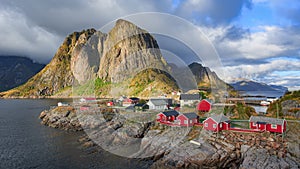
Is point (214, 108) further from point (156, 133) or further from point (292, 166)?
point (292, 166)

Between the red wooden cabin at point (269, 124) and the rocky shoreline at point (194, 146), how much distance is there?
1.09 m

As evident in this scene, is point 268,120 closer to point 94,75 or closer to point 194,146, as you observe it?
point 194,146

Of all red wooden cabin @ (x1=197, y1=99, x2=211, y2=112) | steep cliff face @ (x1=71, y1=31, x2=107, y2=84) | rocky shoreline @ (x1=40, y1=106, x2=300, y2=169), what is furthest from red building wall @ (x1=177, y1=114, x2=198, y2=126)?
steep cliff face @ (x1=71, y1=31, x2=107, y2=84)

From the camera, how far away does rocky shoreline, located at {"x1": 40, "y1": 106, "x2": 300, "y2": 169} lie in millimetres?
19656

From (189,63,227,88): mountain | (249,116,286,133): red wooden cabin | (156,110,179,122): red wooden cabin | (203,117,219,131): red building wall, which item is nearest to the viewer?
(189,63,227,88): mountain

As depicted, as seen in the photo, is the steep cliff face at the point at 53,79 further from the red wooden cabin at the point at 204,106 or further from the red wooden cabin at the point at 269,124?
the red wooden cabin at the point at 269,124

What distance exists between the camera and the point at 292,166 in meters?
17.9

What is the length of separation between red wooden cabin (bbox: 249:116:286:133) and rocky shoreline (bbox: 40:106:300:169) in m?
1.09

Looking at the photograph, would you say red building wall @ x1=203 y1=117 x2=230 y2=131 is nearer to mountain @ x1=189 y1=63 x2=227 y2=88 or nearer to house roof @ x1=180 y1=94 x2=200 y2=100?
mountain @ x1=189 y1=63 x2=227 y2=88

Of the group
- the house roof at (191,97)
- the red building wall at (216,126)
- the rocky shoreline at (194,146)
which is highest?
the house roof at (191,97)

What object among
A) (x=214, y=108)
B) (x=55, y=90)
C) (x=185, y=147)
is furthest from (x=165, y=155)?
(x=55, y=90)

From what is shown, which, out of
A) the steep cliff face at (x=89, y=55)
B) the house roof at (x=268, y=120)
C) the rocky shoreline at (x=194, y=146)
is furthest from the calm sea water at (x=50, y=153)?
the house roof at (x=268, y=120)

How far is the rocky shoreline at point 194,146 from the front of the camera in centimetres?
1966

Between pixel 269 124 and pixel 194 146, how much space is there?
9.48 meters
